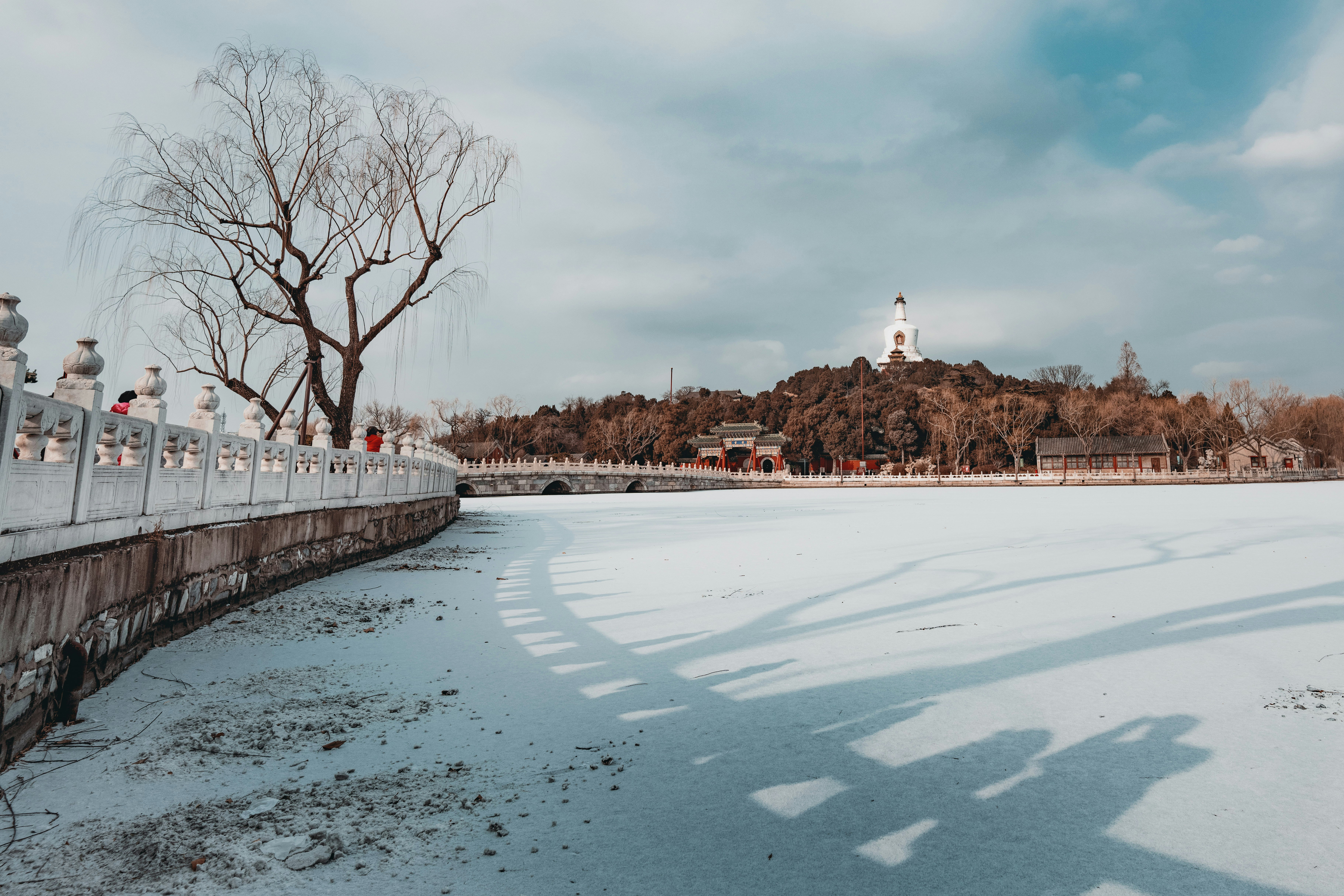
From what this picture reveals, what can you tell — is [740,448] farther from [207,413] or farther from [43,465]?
[43,465]

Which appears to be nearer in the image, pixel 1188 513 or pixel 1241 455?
pixel 1188 513

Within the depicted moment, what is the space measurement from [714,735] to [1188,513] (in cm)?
1928

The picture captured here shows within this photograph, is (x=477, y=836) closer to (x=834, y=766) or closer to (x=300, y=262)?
(x=834, y=766)

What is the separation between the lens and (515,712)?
4.09m

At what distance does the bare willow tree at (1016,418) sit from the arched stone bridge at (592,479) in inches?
730

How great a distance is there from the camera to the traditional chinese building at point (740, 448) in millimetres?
73438

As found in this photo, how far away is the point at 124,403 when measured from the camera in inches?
318

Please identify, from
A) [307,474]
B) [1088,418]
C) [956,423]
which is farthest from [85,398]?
[1088,418]

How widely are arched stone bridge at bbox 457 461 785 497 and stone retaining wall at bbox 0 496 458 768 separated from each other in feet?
123

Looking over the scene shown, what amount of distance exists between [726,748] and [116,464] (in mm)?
4688

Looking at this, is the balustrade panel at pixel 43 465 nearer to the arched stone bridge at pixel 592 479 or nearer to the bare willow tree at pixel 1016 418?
the arched stone bridge at pixel 592 479

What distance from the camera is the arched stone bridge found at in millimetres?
48156

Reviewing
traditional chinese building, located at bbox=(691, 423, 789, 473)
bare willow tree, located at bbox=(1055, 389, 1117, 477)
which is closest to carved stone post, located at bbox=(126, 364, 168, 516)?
bare willow tree, located at bbox=(1055, 389, 1117, 477)

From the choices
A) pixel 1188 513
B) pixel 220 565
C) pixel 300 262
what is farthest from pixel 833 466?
pixel 220 565
